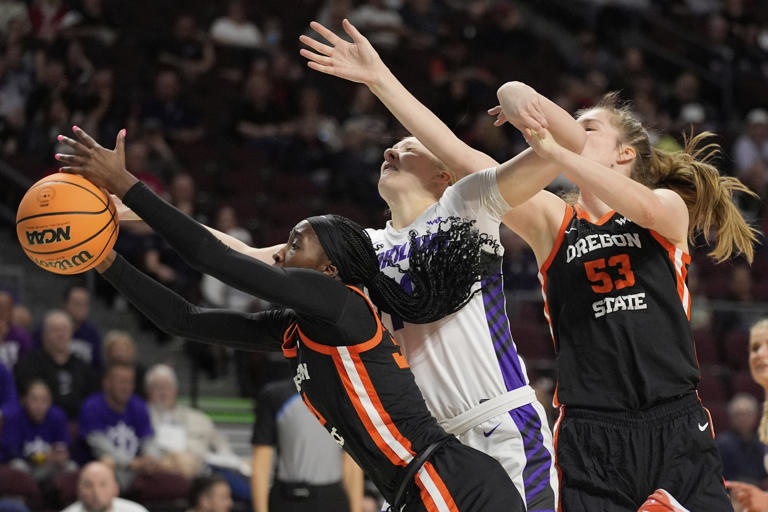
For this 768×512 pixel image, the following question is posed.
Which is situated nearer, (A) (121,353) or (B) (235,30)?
(A) (121,353)

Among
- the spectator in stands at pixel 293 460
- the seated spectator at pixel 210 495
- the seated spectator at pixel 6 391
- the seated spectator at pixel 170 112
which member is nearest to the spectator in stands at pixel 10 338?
the seated spectator at pixel 6 391

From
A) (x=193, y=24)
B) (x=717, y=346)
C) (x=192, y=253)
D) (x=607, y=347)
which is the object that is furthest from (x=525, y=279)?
(x=192, y=253)

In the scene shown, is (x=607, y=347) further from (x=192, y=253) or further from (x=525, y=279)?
(x=525, y=279)

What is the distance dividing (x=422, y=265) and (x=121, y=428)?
476 cm

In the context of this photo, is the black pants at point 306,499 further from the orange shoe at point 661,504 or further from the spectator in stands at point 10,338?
the orange shoe at point 661,504

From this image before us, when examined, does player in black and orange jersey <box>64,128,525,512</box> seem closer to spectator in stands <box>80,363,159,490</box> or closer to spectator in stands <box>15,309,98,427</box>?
spectator in stands <box>80,363,159,490</box>

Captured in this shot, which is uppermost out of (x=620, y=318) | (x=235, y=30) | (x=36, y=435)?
(x=235, y=30)

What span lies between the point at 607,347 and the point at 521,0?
14.6 metres

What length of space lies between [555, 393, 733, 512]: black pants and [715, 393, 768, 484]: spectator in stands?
513 centimetres

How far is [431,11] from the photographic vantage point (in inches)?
621

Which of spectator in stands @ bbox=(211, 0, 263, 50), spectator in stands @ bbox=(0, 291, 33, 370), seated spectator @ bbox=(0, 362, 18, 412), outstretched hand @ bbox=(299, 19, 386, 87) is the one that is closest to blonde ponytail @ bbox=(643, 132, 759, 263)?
outstretched hand @ bbox=(299, 19, 386, 87)

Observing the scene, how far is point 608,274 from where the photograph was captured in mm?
4105

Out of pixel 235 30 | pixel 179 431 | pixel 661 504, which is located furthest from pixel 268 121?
pixel 661 504

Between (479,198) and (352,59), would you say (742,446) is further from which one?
(352,59)
